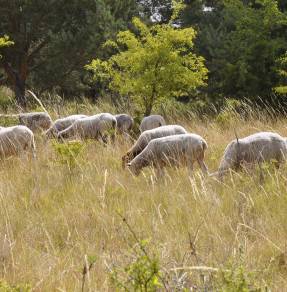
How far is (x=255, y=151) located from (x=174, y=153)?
122cm

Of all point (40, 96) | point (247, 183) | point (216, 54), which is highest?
point (247, 183)

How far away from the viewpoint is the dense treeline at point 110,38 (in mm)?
14711

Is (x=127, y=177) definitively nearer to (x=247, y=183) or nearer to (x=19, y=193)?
(x=19, y=193)

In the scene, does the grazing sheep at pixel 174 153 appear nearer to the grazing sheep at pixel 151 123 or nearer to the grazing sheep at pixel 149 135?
the grazing sheep at pixel 149 135

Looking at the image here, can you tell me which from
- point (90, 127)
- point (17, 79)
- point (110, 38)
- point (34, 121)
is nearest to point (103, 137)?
point (90, 127)

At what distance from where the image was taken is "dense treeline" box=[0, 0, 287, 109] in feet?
48.3

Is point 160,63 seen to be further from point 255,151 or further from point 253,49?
point 255,151

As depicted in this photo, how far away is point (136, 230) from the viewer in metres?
3.74

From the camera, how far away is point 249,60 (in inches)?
587

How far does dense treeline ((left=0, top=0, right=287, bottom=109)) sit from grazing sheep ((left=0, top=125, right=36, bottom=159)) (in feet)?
27.9

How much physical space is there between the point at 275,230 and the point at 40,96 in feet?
59.4

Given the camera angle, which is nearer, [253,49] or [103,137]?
[103,137]

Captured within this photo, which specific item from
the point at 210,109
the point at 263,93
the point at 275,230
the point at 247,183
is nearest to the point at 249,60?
the point at 263,93

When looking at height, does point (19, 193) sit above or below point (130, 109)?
above
